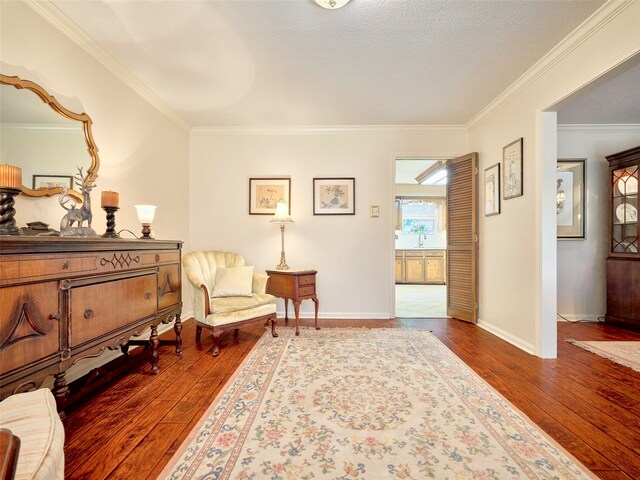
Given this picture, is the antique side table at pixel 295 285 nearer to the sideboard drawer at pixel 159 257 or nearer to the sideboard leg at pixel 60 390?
the sideboard drawer at pixel 159 257

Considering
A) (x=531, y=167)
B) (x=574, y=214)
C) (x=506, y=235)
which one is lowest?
(x=506, y=235)

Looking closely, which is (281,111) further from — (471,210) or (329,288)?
(471,210)

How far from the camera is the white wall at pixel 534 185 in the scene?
2.04 meters

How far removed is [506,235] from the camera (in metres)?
3.17

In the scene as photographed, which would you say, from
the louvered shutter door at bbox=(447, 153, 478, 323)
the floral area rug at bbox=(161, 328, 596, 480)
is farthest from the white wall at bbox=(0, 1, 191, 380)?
the louvered shutter door at bbox=(447, 153, 478, 323)

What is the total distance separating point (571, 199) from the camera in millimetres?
4008

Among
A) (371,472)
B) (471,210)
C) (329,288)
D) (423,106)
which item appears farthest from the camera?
(329,288)

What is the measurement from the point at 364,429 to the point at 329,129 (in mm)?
3484

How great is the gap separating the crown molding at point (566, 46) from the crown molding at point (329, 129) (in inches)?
29.2

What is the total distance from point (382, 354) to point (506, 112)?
2.85m

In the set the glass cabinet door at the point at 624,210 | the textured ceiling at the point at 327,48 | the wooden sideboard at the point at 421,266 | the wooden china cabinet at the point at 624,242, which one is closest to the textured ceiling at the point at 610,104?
the wooden china cabinet at the point at 624,242

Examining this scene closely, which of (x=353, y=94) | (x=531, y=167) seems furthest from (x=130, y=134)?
(x=531, y=167)

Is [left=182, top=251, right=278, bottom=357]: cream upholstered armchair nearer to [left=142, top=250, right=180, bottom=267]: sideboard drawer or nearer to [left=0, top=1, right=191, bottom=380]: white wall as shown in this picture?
[left=142, top=250, right=180, bottom=267]: sideboard drawer

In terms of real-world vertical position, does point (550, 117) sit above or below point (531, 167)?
above
